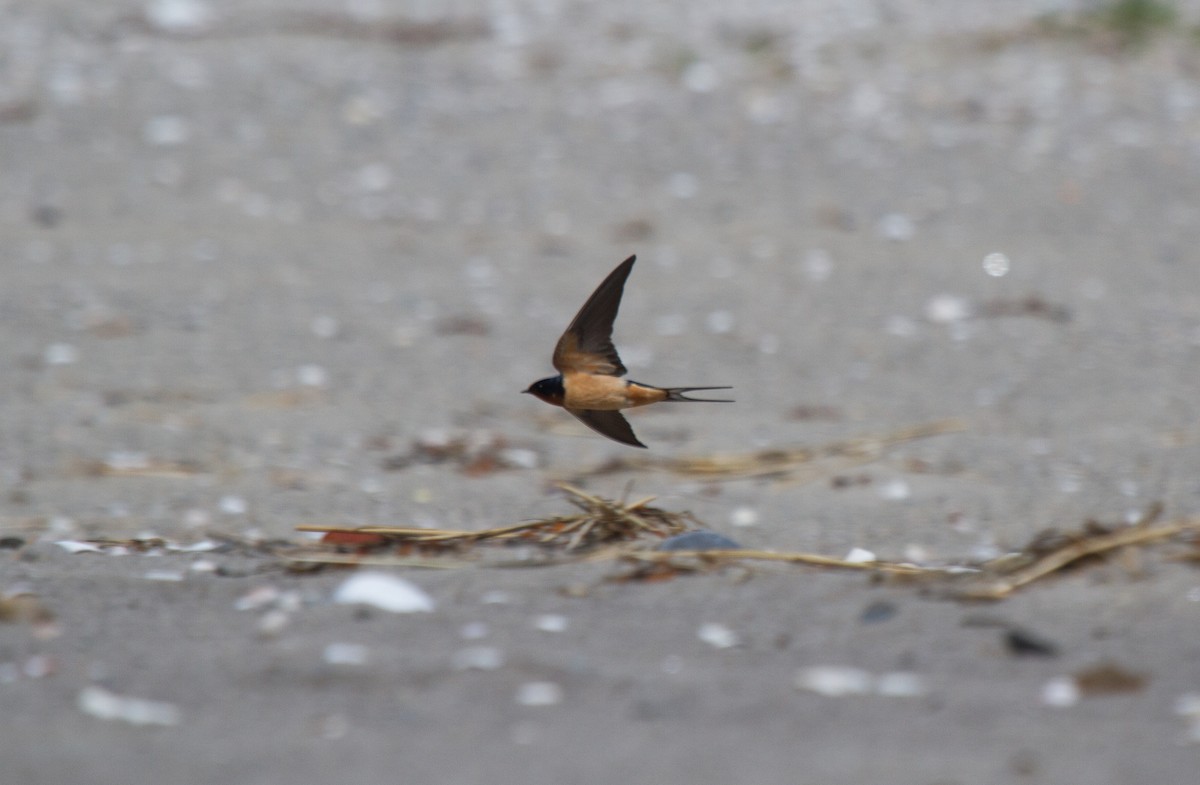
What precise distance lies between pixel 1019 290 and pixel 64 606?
378 cm

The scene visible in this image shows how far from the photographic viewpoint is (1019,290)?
17.1 feet

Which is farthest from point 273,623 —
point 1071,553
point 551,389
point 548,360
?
point 548,360

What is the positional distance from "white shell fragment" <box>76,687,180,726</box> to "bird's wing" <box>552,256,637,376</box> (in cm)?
73

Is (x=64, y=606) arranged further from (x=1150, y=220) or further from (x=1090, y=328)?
(x=1150, y=220)

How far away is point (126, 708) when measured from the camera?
1.79 metres

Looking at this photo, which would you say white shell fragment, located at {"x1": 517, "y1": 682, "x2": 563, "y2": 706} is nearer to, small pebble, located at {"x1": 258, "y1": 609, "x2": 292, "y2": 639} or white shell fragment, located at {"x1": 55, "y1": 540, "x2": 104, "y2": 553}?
small pebble, located at {"x1": 258, "y1": 609, "x2": 292, "y2": 639}

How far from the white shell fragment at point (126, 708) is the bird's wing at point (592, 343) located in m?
0.73

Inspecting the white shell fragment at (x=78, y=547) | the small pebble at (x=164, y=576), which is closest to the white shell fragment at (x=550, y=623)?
the small pebble at (x=164, y=576)

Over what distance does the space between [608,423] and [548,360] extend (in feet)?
7.95

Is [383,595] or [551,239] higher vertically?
[551,239]

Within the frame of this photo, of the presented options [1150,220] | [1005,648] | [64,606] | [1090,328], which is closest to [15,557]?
[64,606]

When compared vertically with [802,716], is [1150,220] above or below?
above

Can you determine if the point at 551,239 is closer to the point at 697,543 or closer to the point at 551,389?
the point at 697,543

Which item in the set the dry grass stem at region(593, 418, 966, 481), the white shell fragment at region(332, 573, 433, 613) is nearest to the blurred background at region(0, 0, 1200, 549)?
the dry grass stem at region(593, 418, 966, 481)
